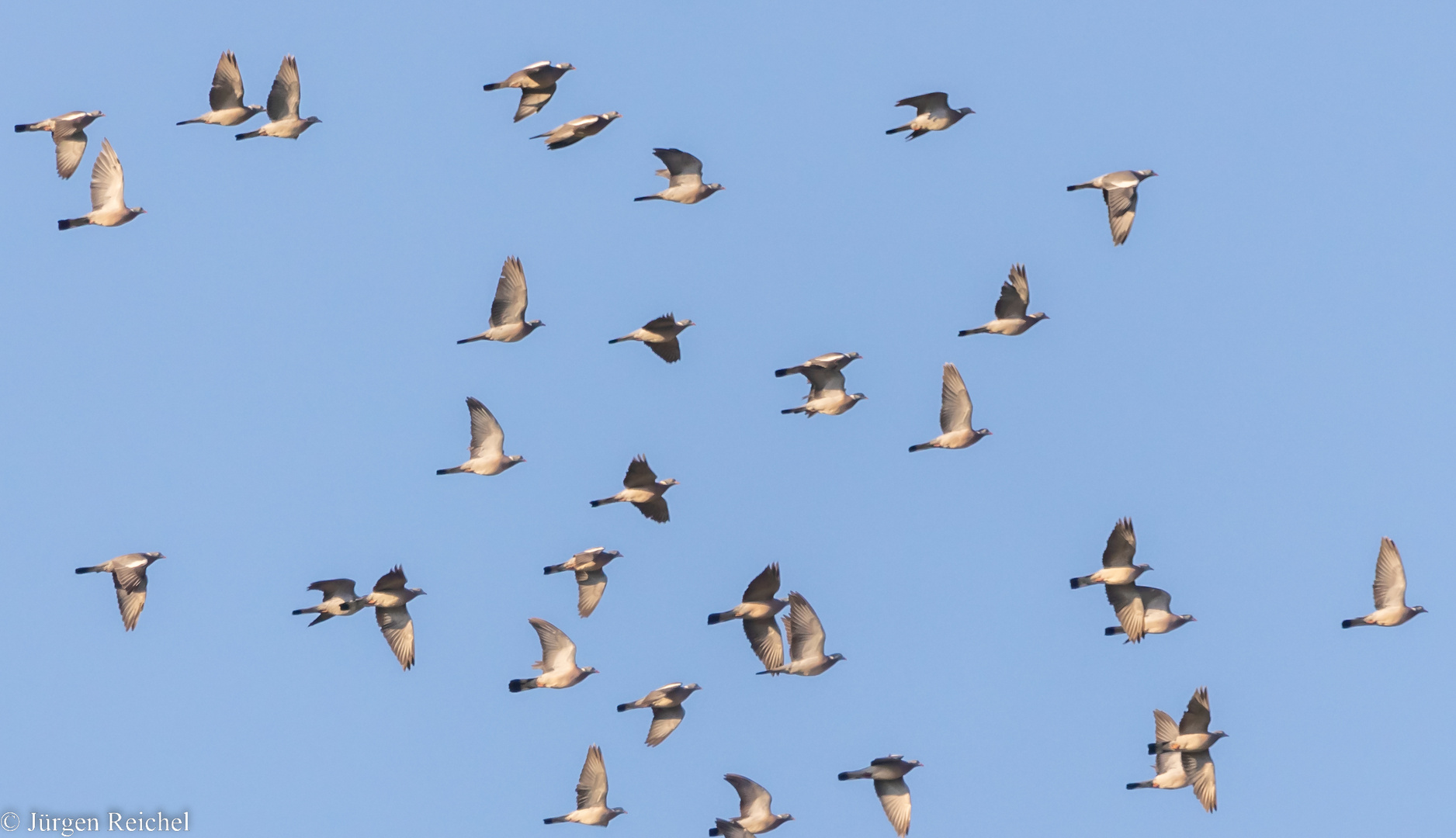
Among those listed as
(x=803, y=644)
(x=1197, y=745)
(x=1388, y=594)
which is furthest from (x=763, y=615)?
(x=1388, y=594)

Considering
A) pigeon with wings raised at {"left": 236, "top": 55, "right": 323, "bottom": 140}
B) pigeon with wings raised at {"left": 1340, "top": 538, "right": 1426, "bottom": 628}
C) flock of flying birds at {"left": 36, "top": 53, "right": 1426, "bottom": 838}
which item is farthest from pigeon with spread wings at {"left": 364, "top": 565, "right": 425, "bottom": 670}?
pigeon with wings raised at {"left": 1340, "top": 538, "right": 1426, "bottom": 628}

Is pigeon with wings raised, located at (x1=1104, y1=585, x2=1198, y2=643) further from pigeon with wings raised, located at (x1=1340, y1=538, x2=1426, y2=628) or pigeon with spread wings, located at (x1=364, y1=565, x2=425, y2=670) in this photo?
pigeon with spread wings, located at (x1=364, y1=565, x2=425, y2=670)

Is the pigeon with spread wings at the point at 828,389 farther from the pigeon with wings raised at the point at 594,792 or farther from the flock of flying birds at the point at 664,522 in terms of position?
the pigeon with wings raised at the point at 594,792

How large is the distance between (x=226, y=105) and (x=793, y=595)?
18750 mm

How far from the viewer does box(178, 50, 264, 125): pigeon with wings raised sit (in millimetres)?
64875

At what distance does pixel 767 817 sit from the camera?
64.5 m

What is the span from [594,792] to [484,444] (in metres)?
9.32

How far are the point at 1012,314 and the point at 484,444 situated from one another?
45.5ft

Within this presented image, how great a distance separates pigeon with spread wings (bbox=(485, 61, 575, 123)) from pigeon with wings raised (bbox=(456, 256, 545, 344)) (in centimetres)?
384

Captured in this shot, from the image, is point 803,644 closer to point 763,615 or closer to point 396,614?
point 763,615

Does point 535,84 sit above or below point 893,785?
above

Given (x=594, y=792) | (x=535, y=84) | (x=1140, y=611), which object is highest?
(x=535, y=84)

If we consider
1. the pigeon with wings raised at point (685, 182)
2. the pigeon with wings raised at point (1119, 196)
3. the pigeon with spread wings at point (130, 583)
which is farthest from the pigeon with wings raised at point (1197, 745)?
the pigeon with spread wings at point (130, 583)

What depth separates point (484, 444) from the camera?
6700 cm
